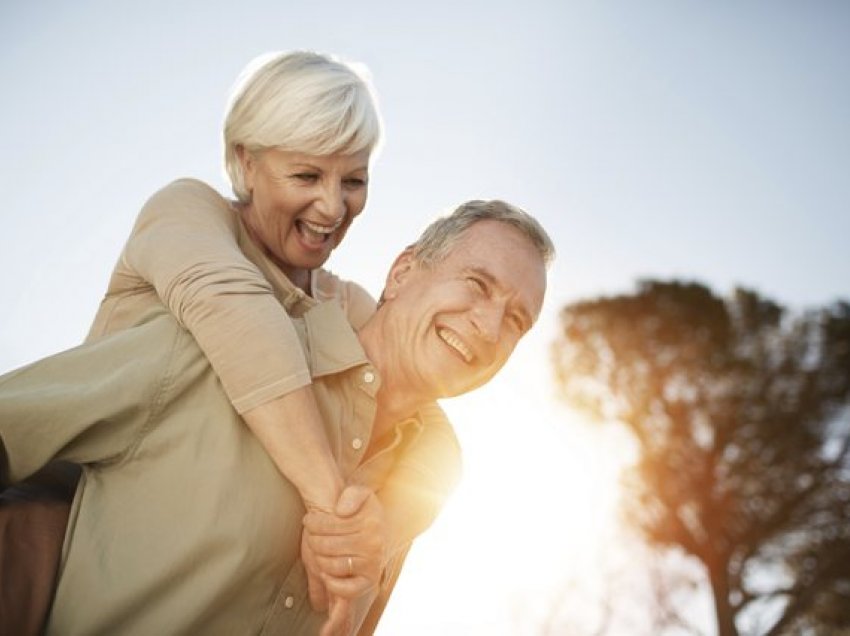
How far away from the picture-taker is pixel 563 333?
64.2 ft

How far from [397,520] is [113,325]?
0.87 m

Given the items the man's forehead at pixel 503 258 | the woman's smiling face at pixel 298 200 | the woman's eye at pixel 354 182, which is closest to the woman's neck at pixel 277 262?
the woman's smiling face at pixel 298 200

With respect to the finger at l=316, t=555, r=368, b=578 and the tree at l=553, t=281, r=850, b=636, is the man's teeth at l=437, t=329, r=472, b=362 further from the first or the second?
the tree at l=553, t=281, r=850, b=636

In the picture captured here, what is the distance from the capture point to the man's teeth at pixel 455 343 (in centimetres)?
198

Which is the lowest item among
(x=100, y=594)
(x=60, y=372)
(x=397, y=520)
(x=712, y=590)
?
(x=712, y=590)

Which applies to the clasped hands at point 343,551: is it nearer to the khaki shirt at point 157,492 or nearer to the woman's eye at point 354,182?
the khaki shirt at point 157,492

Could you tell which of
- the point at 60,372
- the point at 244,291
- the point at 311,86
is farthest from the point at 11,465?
the point at 311,86

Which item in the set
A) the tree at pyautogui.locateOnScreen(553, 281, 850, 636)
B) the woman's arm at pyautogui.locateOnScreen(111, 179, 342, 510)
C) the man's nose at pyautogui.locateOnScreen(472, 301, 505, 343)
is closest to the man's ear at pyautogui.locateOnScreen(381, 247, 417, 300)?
the man's nose at pyautogui.locateOnScreen(472, 301, 505, 343)

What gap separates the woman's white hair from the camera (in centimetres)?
238

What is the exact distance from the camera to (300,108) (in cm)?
238

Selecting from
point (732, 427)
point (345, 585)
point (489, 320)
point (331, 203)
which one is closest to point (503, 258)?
point (489, 320)

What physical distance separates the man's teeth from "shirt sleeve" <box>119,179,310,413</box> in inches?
16.1

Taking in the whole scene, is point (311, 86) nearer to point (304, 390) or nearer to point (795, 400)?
point (304, 390)

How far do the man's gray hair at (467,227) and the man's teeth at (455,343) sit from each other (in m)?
0.22
